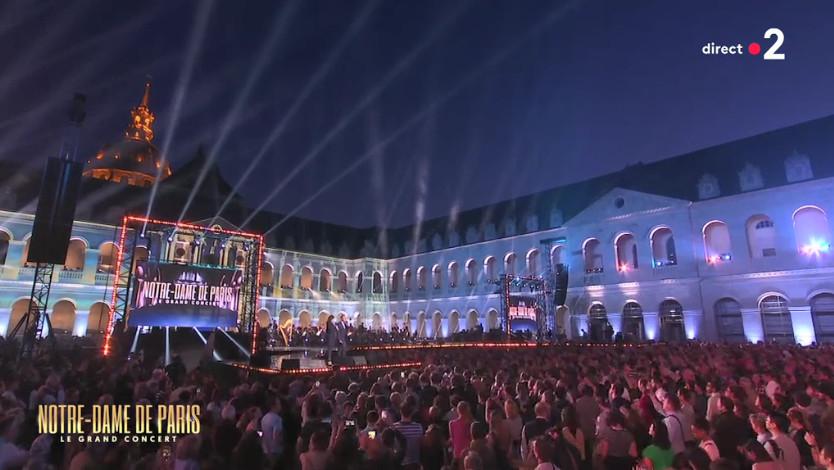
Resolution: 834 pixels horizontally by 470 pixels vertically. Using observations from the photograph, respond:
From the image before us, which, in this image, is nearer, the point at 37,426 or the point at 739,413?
the point at 739,413

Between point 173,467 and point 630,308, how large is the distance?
32.1 meters

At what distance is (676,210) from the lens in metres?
30.0

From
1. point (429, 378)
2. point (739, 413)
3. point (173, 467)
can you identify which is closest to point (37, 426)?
point (173, 467)

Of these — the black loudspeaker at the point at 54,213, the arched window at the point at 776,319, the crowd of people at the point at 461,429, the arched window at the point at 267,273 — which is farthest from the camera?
the arched window at the point at 267,273

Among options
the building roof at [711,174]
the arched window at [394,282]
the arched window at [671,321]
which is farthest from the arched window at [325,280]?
the arched window at [671,321]

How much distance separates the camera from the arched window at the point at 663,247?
1190 inches

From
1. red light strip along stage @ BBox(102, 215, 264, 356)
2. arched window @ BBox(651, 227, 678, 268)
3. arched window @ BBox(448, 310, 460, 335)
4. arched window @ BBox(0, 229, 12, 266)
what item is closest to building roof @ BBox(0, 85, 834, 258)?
arched window @ BBox(0, 229, 12, 266)

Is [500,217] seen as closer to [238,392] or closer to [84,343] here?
[84,343]

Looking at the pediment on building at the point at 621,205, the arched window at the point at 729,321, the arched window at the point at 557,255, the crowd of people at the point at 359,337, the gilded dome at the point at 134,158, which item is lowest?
the crowd of people at the point at 359,337

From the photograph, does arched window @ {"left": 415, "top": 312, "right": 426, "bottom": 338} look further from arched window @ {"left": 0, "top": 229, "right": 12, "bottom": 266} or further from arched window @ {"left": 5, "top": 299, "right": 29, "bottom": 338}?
arched window @ {"left": 0, "top": 229, "right": 12, "bottom": 266}

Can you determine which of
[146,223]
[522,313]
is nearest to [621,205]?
[522,313]

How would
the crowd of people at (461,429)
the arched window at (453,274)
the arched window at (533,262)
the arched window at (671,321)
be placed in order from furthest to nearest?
→ the arched window at (453,274)
the arched window at (533,262)
the arched window at (671,321)
the crowd of people at (461,429)

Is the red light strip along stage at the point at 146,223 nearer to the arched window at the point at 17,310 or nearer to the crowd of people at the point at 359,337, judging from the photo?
the crowd of people at the point at 359,337

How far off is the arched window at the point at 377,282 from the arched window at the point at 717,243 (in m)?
31.7
